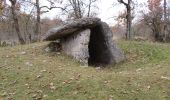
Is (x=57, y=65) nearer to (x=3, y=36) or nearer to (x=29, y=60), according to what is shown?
(x=29, y=60)

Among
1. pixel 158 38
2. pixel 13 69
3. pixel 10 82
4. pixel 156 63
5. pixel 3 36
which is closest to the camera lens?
pixel 10 82

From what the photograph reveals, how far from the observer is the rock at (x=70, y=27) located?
1473 cm

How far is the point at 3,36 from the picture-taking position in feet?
182

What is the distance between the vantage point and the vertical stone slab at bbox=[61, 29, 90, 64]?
14727 millimetres

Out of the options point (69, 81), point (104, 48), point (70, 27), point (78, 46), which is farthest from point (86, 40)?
point (69, 81)

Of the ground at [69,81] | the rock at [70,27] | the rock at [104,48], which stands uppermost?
the rock at [70,27]

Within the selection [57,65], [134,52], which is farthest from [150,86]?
[134,52]

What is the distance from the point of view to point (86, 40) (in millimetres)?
15156

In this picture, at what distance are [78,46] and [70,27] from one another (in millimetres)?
920

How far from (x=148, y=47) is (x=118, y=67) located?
320 cm

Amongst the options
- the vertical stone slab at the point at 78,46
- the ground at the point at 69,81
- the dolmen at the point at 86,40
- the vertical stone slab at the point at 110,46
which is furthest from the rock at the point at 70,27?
the ground at the point at 69,81

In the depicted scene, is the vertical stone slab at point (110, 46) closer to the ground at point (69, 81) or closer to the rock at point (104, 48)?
the rock at point (104, 48)

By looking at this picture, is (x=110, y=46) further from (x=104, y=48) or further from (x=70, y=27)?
(x=70, y=27)

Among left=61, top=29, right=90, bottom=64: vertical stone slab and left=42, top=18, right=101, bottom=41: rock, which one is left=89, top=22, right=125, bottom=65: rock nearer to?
left=42, top=18, right=101, bottom=41: rock
